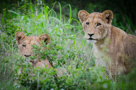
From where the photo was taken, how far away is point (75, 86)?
11.9ft

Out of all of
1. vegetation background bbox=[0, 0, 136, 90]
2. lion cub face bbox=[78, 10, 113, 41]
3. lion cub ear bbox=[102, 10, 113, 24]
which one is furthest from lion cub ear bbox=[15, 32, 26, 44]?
lion cub ear bbox=[102, 10, 113, 24]

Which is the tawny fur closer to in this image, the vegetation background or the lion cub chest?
the vegetation background

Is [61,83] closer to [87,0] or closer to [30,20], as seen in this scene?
[30,20]

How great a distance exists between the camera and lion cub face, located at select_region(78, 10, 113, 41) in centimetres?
457

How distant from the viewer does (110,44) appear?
15.3 feet

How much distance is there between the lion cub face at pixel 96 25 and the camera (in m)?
4.57

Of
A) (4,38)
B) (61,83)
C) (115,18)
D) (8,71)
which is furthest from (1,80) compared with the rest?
(115,18)

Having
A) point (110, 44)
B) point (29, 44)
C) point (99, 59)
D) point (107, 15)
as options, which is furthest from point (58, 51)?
point (107, 15)

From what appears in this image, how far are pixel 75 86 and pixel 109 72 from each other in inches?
45.3

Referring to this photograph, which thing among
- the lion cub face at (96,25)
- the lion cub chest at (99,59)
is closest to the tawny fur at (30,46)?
the lion cub chest at (99,59)

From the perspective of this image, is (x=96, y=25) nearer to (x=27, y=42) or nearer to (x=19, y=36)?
(x=27, y=42)

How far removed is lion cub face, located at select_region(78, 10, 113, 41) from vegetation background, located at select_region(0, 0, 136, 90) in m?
0.42

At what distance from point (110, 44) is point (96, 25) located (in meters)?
0.47

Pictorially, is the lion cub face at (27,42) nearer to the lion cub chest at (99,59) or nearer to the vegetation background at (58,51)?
the vegetation background at (58,51)
